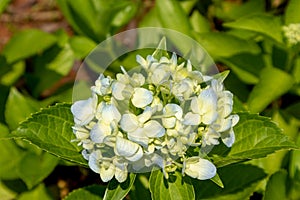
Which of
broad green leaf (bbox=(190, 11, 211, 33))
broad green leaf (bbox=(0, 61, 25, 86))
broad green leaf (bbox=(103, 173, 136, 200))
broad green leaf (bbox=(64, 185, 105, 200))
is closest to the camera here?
broad green leaf (bbox=(103, 173, 136, 200))

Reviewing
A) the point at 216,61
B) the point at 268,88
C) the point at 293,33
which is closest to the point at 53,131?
the point at 268,88

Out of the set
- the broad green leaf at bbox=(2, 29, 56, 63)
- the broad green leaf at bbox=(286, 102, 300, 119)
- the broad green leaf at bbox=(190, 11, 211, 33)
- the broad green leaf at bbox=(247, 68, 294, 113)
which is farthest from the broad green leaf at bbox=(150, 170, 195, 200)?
the broad green leaf at bbox=(190, 11, 211, 33)

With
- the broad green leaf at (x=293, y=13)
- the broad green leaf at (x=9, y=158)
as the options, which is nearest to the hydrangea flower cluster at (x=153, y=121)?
the broad green leaf at (x=9, y=158)

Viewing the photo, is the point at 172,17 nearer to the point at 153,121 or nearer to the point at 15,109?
the point at 15,109

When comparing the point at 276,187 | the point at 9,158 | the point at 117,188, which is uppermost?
the point at 117,188

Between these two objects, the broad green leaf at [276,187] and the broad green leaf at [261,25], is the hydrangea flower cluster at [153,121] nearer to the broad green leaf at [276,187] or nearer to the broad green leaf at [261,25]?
the broad green leaf at [276,187]

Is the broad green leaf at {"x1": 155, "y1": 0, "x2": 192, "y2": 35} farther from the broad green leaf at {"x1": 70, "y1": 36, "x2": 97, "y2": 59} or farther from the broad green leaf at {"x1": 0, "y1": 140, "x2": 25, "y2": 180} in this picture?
the broad green leaf at {"x1": 0, "y1": 140, "x2": 25, "y2": 180}
